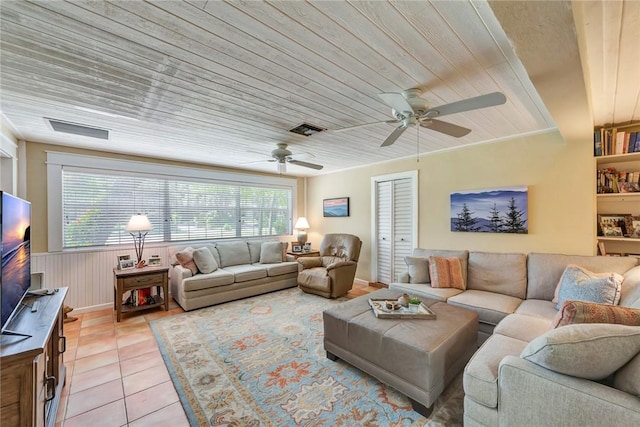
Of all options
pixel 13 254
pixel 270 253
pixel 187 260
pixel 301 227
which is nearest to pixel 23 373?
pixel 13 254

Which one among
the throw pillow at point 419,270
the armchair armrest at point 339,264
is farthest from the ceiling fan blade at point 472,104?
the armchair armrest at point 339,264

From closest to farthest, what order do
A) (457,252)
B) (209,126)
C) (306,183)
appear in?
(209,126), (457,252), (306,183)

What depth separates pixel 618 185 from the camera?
8.94ft

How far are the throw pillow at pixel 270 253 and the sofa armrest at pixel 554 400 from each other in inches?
155

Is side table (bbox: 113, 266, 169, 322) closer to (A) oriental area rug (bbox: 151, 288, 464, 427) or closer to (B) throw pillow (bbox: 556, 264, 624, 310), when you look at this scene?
(A) oriental area rug (bbox: 151, 288, 464, 427)

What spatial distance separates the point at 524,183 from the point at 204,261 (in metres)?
4.52

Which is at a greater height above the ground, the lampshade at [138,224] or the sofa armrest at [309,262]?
the lampshade at [138,224]

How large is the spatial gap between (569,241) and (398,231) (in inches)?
85.2

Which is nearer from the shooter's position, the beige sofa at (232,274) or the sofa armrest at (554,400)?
the sofa armrest at (554,400)

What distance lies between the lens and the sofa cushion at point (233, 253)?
4552 millimetres

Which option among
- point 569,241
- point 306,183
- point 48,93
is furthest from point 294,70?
point 306,183

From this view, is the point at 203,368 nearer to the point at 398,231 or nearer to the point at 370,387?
the point at 370,387

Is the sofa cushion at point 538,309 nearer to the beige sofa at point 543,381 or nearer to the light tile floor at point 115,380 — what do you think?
the beige sofa at point 543,381

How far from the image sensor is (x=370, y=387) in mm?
2020
